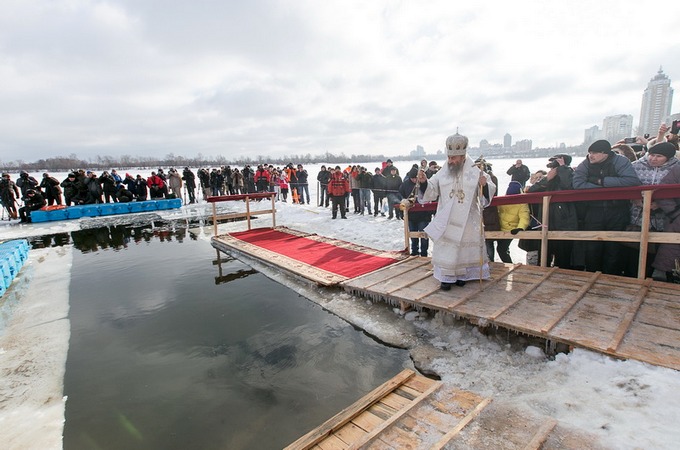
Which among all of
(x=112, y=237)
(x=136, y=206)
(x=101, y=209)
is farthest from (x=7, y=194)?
(x=112, y=237)

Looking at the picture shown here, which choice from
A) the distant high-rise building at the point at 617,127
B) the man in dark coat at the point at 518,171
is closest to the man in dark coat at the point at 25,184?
the man in dark coat at the point at 518,171

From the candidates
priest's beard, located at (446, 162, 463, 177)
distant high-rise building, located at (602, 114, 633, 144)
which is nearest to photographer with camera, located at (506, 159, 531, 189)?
priest's beard, located at (446, 162, 463, 177)

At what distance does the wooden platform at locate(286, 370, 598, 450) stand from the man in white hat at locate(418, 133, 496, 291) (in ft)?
5.82

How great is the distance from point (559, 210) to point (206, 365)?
15.4ft

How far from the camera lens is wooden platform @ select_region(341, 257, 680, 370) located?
278 cm

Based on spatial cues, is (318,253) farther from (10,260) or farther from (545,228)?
(10,260)

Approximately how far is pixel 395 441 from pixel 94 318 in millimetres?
4513

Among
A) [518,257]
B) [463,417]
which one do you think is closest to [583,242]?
[518,257]

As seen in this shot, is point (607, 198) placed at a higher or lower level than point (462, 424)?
higher

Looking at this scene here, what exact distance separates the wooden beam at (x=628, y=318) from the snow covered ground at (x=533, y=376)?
13cm

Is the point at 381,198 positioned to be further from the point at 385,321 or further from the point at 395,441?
the point at 395,441

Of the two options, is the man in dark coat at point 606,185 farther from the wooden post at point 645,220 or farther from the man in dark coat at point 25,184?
the man in dark coat at point 25,184

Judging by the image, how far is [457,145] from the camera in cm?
416

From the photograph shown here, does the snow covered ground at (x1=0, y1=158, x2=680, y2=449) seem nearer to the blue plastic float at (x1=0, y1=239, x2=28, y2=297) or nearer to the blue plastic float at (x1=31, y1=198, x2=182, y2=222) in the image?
the blue plastic float at (x1=0, y1=239, x2=28, y2=297)
